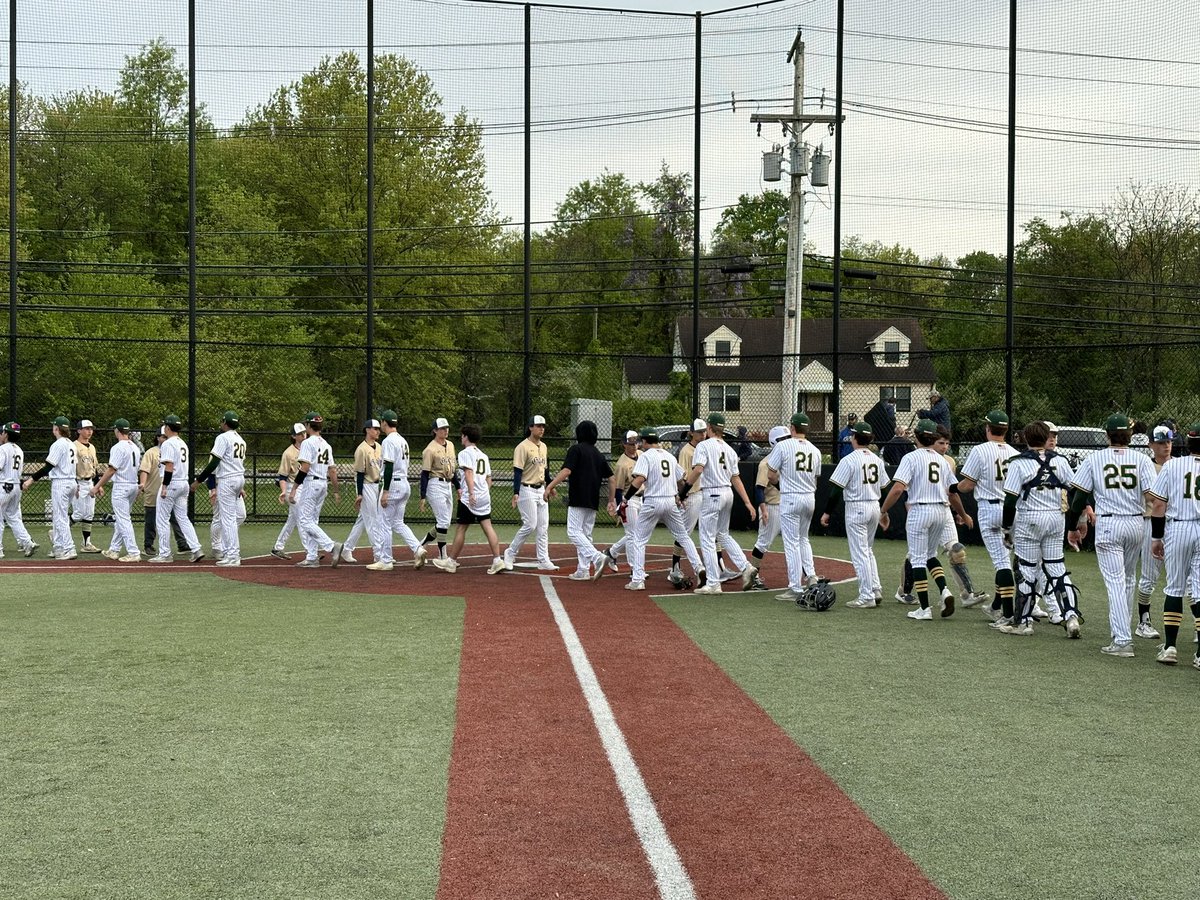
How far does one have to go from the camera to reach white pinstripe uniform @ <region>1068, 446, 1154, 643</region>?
1034cm

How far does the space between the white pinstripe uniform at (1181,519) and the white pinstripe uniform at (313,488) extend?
11.2 m

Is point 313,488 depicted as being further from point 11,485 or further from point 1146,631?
point 1146,631

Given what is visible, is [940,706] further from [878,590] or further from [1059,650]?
[878,590]

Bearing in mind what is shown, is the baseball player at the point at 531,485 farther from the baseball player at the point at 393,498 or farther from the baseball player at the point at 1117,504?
the baseball player at the point at 1117,504

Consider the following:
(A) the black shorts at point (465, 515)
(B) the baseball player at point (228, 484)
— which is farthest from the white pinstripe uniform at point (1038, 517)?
(B) the baseball player at point (228, 484)

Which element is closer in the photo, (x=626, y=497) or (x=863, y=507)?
(x=863, y=507)

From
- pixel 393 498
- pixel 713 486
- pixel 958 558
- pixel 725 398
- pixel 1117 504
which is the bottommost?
pixel 958 558

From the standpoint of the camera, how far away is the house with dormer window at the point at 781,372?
38312 mm

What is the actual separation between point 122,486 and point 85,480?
3.09ft

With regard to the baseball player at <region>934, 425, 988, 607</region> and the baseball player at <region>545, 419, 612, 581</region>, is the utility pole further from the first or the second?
the baseball player at <region>934, 425, 988, 607</region>

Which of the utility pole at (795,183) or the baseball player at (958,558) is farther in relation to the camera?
the utility pole at (795,183)

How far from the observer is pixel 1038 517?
11125mm

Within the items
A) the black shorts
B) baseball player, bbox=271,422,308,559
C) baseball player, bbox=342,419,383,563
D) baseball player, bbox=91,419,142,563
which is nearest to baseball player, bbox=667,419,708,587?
the black shorts

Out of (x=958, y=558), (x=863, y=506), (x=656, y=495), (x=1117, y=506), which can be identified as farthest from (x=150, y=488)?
(x=1117, y=506)
